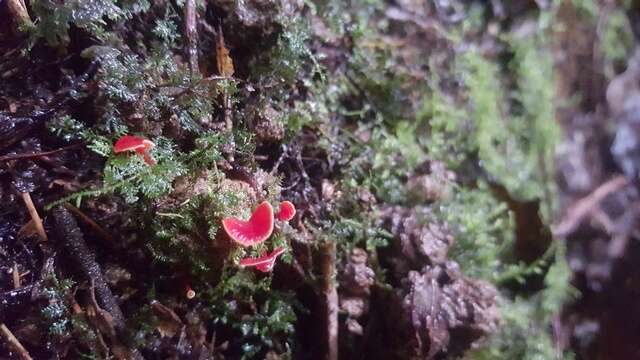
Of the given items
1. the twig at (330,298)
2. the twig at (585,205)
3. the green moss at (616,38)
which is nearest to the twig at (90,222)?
the twig at (330,298)

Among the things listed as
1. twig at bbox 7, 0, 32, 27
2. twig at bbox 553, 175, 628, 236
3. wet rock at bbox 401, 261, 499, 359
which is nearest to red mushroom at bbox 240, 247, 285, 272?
wet rock at bbox 401, 261, 499, 359

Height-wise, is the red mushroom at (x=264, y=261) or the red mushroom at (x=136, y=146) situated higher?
the red mushroom at (x=136, y=146)

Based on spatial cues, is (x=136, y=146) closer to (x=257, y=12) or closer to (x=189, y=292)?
(x=189, y=292)

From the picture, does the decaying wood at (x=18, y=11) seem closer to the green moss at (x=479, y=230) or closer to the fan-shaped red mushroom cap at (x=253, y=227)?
the fan-shaped red mushroom cap at (x=253, y=227)

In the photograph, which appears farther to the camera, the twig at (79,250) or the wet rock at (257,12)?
the wet rock at (257,12)

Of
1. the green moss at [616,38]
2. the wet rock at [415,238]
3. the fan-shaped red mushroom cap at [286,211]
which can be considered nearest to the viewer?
the fan-shaped red mushroom cap at [286,211]

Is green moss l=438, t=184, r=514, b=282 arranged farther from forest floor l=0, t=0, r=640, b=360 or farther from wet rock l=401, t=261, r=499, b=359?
wet rock l=401, t=261, r=499, b=359
